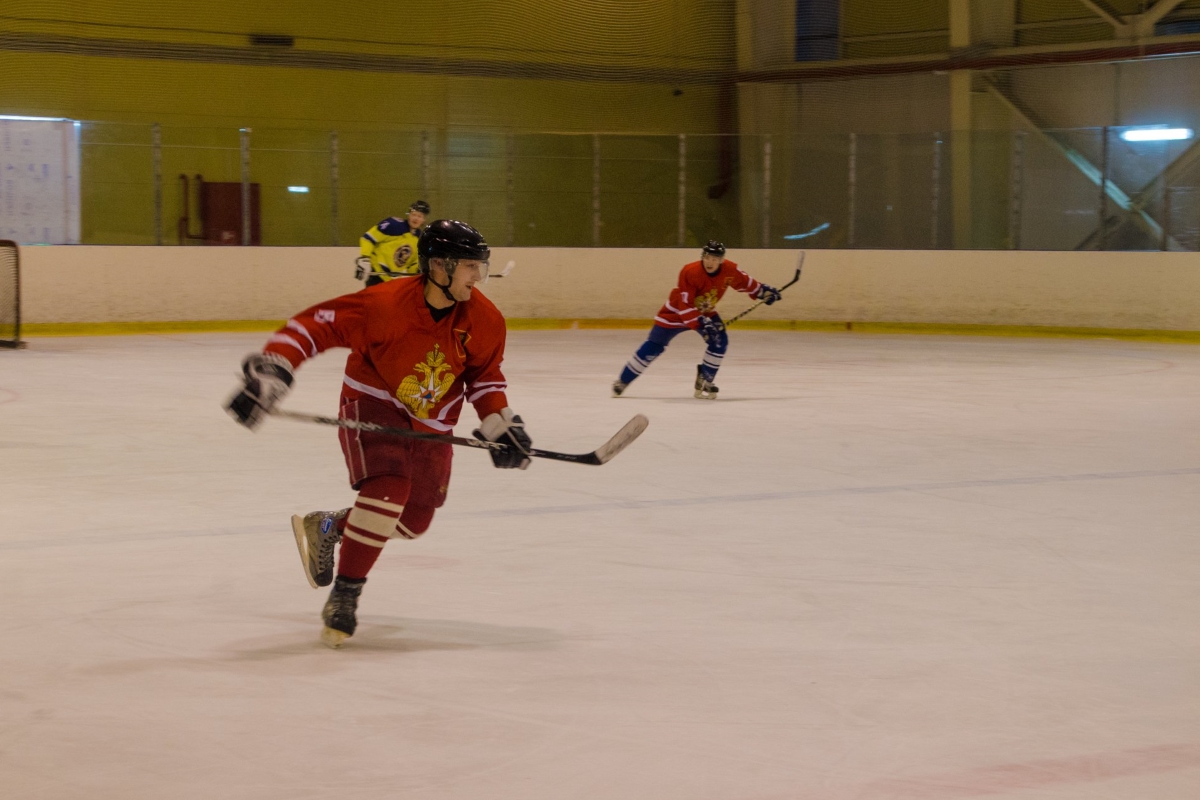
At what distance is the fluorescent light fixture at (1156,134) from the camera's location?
13.1 m

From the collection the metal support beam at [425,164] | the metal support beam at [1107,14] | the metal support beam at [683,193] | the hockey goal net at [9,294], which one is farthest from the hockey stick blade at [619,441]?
the metal support beam at [1107,14]

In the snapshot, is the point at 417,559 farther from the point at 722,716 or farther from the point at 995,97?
the point at 995,97

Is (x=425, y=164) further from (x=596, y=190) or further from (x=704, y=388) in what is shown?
(x=704, y=388)

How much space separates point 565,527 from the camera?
454 cm

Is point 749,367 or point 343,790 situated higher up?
point 749,367

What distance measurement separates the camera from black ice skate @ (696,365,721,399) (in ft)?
27.4

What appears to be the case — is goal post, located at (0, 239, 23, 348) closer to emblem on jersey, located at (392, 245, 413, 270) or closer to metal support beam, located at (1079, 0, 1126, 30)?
emblem on jersey, located at (392, 245, 413, 270)

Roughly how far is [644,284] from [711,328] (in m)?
5.32

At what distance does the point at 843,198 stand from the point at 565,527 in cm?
1007

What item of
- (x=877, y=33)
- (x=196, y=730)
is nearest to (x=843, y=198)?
(x=877, y=33)

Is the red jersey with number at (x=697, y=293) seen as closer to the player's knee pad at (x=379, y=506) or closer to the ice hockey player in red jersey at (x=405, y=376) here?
the ice hockey player in red jersey at (x=405, y=376)

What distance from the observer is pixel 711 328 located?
28.3 feet

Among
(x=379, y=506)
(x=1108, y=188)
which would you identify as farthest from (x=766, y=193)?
(x=379, y=506)

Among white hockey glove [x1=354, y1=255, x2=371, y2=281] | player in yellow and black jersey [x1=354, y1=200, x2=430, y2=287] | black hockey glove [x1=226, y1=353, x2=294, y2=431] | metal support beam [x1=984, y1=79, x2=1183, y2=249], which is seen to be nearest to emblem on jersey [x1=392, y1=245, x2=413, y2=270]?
player in yellow and black jersey [x1=354, y1=200, x2=430, y2=287]
